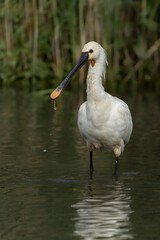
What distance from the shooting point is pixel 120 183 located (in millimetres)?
6902

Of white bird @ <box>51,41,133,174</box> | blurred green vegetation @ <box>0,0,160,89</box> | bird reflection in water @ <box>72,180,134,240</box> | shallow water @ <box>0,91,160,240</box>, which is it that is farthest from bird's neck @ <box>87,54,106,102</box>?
blurred green vegetation @ <box>0,0,160,89</box>

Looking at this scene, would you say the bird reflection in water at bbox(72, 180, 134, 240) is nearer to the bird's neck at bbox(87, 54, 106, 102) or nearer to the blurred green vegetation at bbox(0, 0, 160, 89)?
the bird's neck at bbox(87, 54, 106, 102)

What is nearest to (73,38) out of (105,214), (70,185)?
(70,185)

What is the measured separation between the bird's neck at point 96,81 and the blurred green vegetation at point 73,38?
26.2 feet

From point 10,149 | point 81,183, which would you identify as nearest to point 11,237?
point 81,183

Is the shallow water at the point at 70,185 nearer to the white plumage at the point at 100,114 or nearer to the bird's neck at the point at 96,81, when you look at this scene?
the white plumage at the point at 100,114

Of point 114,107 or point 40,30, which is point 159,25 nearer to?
point 40,30

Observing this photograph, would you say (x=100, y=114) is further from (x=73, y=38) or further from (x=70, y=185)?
(x=73, y=38)

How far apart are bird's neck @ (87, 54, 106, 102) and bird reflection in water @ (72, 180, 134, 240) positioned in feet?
3.16

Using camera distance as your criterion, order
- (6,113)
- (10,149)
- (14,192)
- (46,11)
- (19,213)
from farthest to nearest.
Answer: (46,11) < (6,113) < (10,149) < (14,192) < (19,213)

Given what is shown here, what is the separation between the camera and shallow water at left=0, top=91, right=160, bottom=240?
516 cm

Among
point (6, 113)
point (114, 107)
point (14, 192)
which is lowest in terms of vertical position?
point (6, 113)

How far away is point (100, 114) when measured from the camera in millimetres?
7223

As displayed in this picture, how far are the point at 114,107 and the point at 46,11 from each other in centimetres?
953
